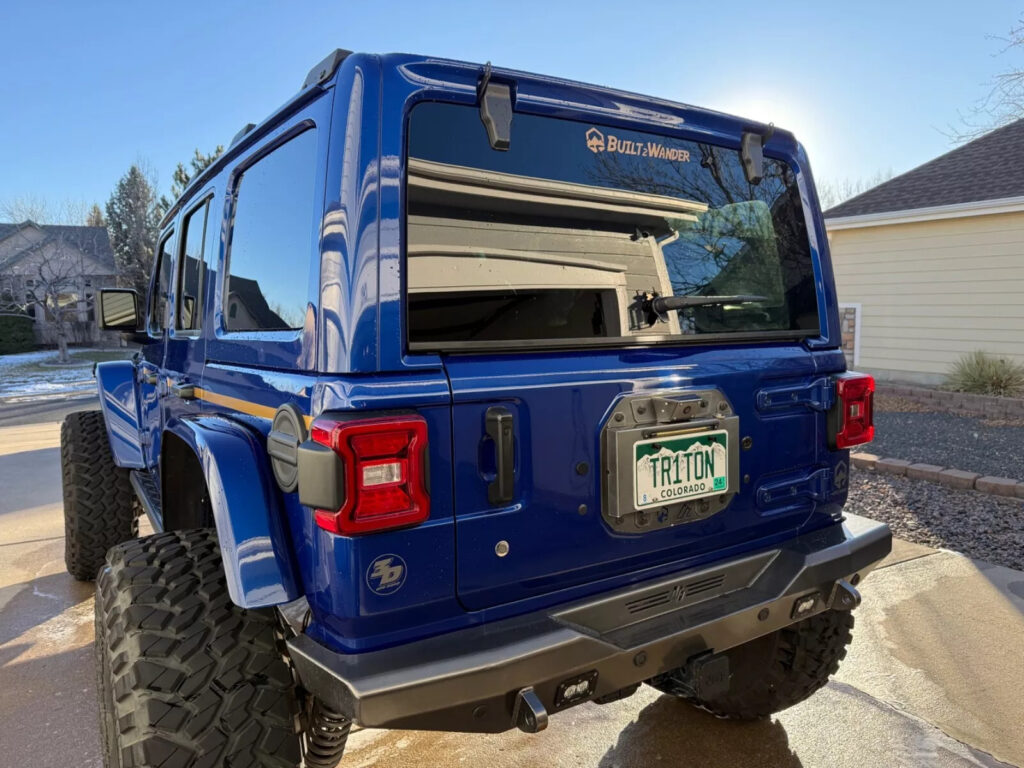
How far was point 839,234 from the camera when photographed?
12.0 m

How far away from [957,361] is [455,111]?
11069 mm

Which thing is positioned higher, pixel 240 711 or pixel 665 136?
pixel 665 136

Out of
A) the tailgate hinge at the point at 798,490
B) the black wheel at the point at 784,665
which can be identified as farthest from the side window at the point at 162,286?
the black wheel at the point at 784,665

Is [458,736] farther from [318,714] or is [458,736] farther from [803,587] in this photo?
[803,587]

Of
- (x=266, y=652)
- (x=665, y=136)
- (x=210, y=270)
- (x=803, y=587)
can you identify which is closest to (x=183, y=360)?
(x=210, y=270)

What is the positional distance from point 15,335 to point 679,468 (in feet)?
105

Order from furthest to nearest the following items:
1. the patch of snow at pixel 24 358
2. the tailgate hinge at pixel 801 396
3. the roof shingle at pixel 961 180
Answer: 1. the patch of snow at pixel 24 358
2. the roof shingle at pixel 961 180
3. the tailgate hinge at pixel 801 396

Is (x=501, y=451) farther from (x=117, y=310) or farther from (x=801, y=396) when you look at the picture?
(x=117, y=310)

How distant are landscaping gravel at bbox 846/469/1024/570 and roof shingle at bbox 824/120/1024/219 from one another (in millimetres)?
6517

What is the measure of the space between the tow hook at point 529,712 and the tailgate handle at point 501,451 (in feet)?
1.45

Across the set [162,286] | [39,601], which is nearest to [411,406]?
[162,286]

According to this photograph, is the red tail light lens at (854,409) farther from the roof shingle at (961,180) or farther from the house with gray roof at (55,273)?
the house with gray roof at (55,273)

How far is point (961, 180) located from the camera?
1117cm

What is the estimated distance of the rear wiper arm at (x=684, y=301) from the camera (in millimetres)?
2021
